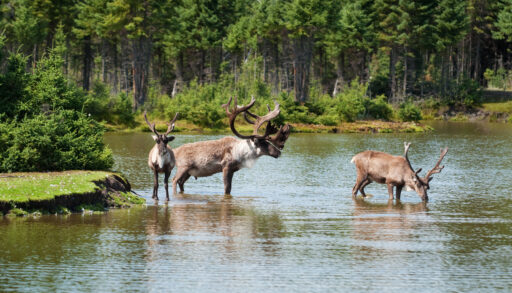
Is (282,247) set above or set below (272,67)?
below

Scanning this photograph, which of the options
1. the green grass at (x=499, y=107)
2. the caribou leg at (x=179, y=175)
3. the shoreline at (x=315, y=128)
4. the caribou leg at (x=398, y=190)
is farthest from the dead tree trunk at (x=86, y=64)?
the caribou leg at (x=398, y=190)

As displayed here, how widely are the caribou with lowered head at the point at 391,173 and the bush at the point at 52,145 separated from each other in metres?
8.05

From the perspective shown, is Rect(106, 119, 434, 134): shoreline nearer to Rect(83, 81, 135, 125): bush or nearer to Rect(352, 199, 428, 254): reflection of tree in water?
Rect(83, 81, 135, 125): bush

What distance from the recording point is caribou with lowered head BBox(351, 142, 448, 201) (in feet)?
75.8

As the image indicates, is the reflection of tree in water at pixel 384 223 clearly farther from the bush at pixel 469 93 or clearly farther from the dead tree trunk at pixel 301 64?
the bush at pixel 469 93

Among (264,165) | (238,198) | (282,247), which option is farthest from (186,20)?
(282,247)

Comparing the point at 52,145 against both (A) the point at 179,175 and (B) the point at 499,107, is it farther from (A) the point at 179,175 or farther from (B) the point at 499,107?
Answer: (B) the point at 499,107

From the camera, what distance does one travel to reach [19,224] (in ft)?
57.0

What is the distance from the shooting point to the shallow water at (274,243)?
509 inches

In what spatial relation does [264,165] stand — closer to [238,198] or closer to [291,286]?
[238,198]

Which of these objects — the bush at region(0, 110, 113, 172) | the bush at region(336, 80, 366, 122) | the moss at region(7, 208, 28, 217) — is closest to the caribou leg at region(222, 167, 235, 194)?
the bush at region(0, 110, 113, 172)

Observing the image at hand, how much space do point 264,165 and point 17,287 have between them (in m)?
23.4

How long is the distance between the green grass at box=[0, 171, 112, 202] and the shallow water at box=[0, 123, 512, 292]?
77cm

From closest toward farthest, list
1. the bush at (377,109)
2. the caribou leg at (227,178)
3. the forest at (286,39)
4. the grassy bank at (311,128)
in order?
the caribou leg at (227,178), the grassy bank at (311,128), the bush at (377,109), the forest at (286,39)
